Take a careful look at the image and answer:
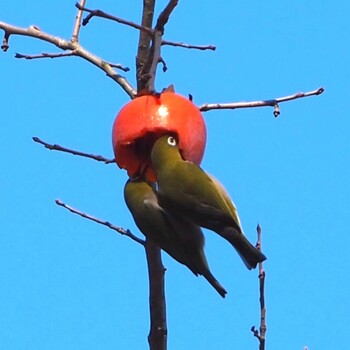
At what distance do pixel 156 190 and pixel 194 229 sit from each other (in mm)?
243

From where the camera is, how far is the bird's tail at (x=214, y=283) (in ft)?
10.8

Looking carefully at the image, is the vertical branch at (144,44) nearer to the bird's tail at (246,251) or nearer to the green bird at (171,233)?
the green bird at (171,233)

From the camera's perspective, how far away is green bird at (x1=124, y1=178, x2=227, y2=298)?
3449 millimetres

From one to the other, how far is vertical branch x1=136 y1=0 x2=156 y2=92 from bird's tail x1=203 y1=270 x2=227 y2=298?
2.51 feet

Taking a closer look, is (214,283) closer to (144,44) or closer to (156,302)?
(156,302)

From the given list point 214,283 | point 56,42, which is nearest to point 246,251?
point 214,283

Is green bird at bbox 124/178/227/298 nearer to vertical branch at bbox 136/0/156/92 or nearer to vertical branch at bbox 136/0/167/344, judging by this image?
vertical branch at bbox 136/0/167/344

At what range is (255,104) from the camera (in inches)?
150

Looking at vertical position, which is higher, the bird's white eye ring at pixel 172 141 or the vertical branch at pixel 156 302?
the bird's white eye ring at pixel 172 141

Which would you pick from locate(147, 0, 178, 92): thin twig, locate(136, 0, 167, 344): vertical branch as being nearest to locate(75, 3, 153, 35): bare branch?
locate(147, 0, 178, 92): thin twig

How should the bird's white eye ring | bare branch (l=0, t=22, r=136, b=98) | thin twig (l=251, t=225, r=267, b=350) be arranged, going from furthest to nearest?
1. bare branch (l=0, t=22, r=136, b=98)
2. the bird's white eye ring
3. thin twig (l=251, t=225, r=267, b=350)

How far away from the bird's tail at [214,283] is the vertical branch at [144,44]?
0.77m

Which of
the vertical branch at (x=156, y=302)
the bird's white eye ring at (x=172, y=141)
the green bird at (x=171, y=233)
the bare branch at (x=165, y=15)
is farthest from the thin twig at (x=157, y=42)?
the vertical branch at (x=156, y=302)

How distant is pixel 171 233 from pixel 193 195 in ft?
0.56
